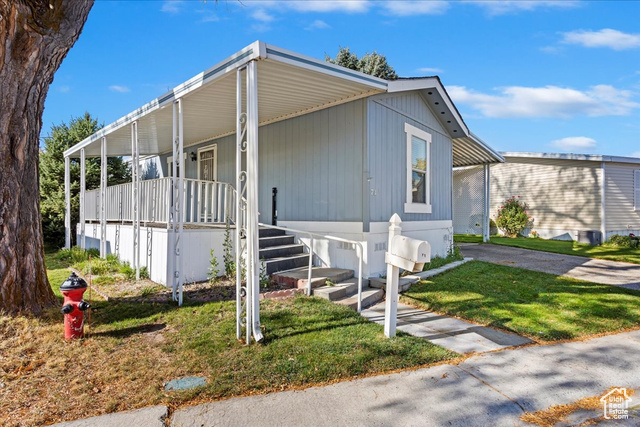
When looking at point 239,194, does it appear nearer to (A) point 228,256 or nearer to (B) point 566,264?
(A) point 228,256

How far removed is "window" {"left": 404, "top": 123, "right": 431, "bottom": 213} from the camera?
7273 millimetres

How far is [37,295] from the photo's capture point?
4215mm

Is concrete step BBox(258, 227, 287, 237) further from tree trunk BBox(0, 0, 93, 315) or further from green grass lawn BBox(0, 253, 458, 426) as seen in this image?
tree trunk BBox(0, 0, 93, 315)

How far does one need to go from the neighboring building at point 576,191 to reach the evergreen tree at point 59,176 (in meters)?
15.8

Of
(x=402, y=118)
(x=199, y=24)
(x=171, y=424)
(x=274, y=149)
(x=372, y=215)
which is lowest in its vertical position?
(x=171, y=424)

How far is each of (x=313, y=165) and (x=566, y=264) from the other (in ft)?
21.4

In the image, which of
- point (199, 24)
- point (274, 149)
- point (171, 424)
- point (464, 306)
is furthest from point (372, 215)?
point (199, 24)

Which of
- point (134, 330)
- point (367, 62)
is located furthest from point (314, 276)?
point (367, 62)

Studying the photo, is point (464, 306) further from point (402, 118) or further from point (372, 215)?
point (402, 118)

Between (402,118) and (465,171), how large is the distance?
1040cm

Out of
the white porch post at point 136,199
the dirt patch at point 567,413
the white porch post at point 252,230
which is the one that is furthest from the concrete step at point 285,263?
the dirt patch at point 567,413

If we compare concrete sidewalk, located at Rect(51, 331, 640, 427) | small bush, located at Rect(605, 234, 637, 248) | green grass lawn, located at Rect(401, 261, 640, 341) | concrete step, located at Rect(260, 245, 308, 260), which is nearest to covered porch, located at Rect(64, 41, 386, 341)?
concrete step, located at Rect(260, 245, 308, 260)

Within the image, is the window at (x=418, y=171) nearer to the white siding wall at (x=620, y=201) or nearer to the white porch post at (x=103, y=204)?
the white porch post at (x=103, y=204)

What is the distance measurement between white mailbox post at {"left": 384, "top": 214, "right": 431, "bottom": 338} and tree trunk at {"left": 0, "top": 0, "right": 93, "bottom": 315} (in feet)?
13.5
